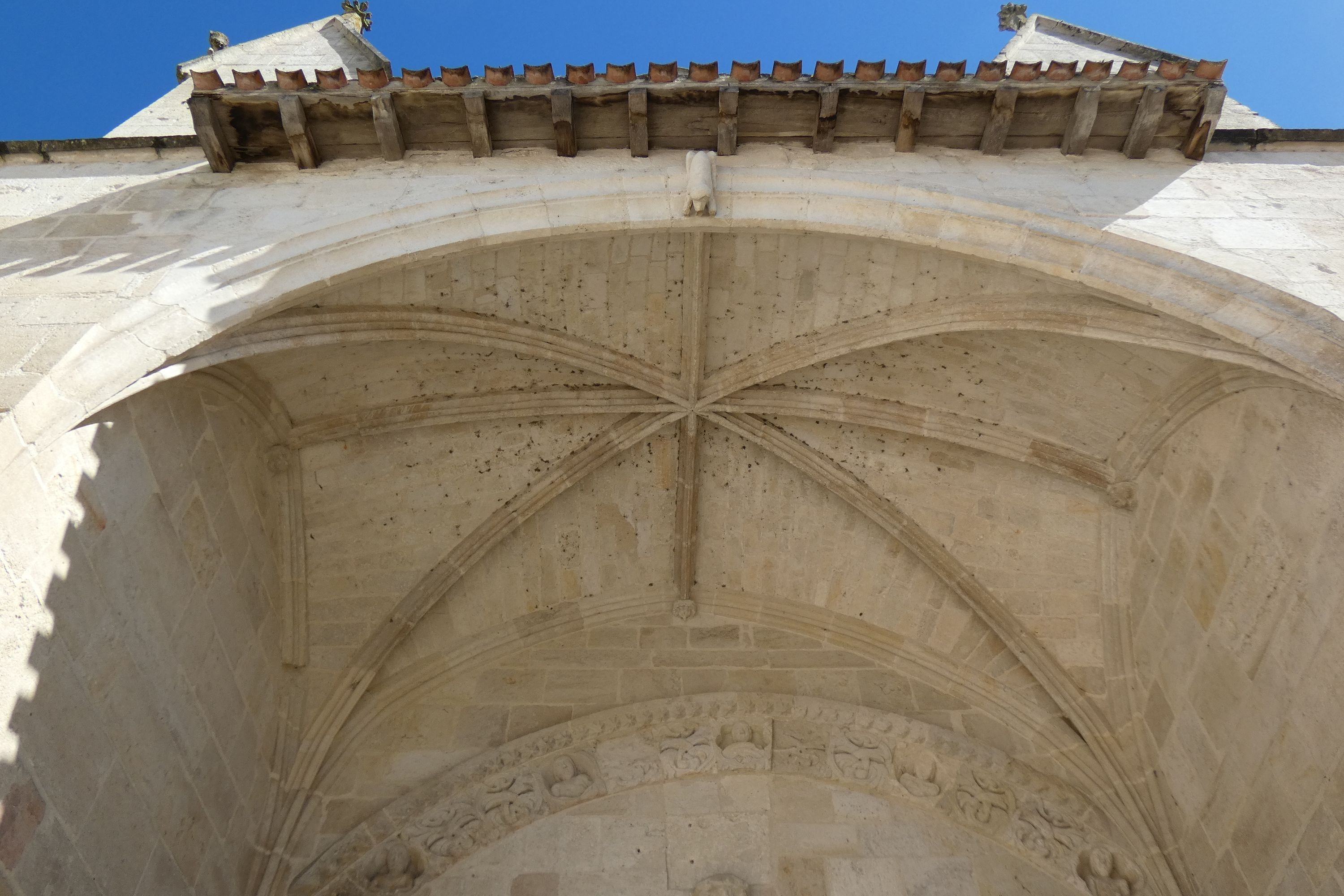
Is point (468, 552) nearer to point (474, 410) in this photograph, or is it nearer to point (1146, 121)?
point (474, 410)

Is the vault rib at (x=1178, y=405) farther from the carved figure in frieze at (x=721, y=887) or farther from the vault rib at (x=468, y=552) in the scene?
the carved figure in frieze at (x=721, y=887)

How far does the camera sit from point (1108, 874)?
→ 5.68 m

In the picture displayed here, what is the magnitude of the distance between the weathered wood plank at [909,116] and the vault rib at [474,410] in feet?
7.41

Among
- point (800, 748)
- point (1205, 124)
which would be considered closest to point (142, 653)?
point (800, 748)

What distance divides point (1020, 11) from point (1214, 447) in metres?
8.43

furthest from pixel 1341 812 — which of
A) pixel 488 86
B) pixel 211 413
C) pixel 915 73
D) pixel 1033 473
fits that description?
pixel 211 413

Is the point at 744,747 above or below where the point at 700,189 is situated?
below

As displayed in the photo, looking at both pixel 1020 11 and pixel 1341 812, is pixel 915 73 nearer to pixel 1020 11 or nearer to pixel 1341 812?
pixel 1341 812

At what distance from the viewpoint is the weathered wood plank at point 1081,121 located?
5367 millimetres

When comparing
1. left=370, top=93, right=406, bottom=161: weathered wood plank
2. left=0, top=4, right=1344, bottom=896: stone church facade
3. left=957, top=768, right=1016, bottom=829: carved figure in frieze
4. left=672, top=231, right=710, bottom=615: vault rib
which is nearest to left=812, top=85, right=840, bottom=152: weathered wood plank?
left=0, top=4, right=1344, bottom=896: stone church facade

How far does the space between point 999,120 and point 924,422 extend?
1.96 metres

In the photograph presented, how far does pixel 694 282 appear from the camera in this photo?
5926mm

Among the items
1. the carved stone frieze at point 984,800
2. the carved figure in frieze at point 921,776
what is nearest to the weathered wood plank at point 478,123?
the carved figure in frieze at point 921,776

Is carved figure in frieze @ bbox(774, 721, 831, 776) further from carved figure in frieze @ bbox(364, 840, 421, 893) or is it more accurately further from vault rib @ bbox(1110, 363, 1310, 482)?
vault rib @ bbox(1110, 363, 1310, 482)
